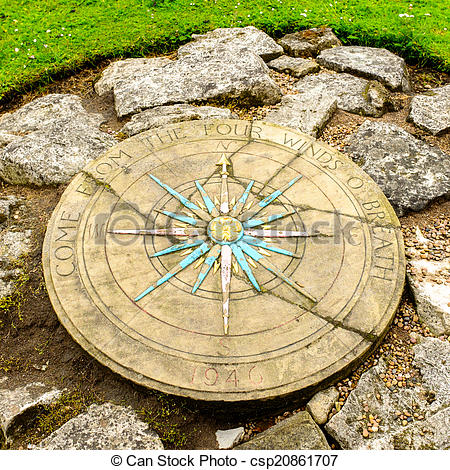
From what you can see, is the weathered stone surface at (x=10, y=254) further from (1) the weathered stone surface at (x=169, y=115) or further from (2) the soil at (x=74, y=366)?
(1) the weathered stone surface at (x=169, y=115)

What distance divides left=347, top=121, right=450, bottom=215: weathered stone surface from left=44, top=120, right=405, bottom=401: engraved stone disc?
0.95 feet

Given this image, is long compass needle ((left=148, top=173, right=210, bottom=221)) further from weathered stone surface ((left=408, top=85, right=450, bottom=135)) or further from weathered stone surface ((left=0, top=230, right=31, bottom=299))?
weathered stone surface ((left=408, top=85, right=450, bottom=135))

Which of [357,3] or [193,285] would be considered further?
[357,3]

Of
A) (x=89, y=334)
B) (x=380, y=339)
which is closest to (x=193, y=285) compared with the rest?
(x=89, y=334)

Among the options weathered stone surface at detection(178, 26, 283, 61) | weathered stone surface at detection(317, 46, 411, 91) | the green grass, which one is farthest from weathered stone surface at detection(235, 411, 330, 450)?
the green grass

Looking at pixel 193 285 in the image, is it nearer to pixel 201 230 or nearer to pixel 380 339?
pixel 201 230

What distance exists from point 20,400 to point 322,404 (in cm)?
169

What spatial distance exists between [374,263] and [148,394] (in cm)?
164

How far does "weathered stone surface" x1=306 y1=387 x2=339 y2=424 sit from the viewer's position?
9.23 ft

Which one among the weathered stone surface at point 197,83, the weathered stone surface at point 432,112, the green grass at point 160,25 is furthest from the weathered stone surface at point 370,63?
the weathered stone surface at point 197,83

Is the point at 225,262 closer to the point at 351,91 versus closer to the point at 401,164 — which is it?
the point at 401,164

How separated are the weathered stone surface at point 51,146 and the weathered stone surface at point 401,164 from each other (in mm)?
2199

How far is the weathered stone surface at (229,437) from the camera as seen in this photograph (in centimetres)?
281
